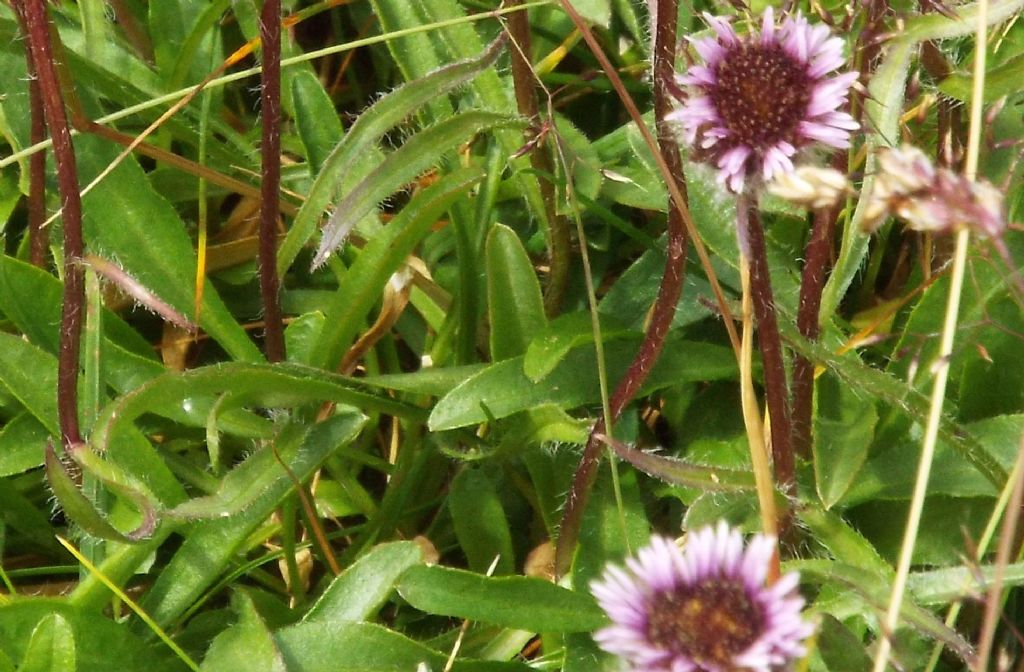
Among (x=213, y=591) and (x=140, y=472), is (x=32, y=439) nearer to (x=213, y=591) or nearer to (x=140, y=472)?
(x=140, y=472)

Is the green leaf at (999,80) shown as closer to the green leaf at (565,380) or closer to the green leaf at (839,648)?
the green leaf at (565,380)

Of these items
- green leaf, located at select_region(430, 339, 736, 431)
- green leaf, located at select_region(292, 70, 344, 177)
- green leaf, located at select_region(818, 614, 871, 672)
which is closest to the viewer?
green leaf, located at select_region(818, 614, 871, 672)

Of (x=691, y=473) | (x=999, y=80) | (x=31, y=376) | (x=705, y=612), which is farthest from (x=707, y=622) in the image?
(x=31, y=376)

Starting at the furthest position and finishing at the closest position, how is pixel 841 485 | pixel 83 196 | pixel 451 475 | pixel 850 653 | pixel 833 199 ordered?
pixel 451 475, pixel 83 196, pixel 841 485, pixel 850 653, pixel 833 199

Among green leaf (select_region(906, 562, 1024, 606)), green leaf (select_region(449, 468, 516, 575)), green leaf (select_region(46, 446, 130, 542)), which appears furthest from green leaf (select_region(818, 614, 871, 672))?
green leaf (select_region(46, 446, 130, 542))

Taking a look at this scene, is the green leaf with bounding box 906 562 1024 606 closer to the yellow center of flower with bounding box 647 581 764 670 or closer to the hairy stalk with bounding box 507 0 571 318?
the yellow center of flower with bounding box 647 581 764 670

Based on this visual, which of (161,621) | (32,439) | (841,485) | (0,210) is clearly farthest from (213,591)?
(841,485)
